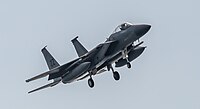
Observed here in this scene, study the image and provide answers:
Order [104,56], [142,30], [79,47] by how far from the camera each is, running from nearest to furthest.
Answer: [142,30], [104,56], [79,47]

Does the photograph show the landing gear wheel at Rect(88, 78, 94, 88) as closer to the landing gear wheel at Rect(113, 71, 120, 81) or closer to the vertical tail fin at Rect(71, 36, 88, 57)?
the landing gear wheel at Rect(113, 71, 120, 81)

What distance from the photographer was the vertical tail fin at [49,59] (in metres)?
57.0

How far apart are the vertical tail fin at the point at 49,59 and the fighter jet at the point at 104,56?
8.69ft

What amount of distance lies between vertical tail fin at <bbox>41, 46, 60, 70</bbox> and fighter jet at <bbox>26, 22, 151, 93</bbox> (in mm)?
2649

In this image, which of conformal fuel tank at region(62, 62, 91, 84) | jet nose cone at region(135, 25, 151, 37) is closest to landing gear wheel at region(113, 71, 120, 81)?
conformal fuel tank at region(62, 62, 91, 84)

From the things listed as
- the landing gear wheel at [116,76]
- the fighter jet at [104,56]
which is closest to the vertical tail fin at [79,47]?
the fighter jet at [104,56]

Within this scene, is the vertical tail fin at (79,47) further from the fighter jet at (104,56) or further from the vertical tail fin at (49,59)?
the vertical tail fin at (49,59)

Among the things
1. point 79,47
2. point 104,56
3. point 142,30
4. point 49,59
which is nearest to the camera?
point 142,30

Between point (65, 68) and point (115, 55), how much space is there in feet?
13.9

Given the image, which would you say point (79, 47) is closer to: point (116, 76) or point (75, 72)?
point (75, 72)

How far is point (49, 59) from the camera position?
57250mm

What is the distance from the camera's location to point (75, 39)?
53.9 metres

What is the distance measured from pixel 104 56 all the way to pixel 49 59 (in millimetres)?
7966

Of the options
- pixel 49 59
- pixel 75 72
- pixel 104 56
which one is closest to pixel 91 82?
pixel 75 72
